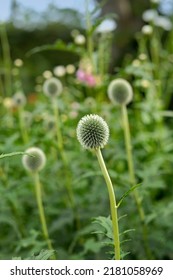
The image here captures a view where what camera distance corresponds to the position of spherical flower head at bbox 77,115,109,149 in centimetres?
122

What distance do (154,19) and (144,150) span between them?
35.6 inches

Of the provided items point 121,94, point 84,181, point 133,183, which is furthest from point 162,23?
point 133,183

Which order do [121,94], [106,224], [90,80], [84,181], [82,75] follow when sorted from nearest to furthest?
1. [106,224]
2. [121,94]
3. [84,181]
4. [90,80]
5. [82,75]

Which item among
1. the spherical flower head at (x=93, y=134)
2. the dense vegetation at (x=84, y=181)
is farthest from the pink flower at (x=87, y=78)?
the spherical flower head at (x=93, y=134)

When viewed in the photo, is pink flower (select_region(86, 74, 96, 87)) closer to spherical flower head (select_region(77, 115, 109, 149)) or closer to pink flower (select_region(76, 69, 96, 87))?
pink flower (select_region(76, 69, 96, 87))

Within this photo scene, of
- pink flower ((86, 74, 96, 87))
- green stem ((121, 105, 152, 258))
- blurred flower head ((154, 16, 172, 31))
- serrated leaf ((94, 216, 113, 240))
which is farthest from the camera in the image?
blurred flower head ((154, 16, 172, 31))

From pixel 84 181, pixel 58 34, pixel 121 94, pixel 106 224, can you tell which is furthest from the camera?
pixel 58 34

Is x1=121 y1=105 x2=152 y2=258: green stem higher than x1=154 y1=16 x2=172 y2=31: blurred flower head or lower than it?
lower

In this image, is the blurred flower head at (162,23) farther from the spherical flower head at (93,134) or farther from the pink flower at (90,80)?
the spherical flower head at (93,134)

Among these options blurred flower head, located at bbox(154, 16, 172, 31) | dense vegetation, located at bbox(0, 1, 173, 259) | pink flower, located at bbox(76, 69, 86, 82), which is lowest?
dense vegetation, located at bbox(0, 1, 173, 259)

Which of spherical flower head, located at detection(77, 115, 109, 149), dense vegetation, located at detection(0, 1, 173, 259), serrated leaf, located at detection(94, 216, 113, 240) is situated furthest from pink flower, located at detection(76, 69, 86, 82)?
serrated leaf, located at detection(94, 216, 113, 240)

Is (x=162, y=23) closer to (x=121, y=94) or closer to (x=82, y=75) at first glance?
(x=82, y=75)

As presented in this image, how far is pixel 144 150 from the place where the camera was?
2.27 m

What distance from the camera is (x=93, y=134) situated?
124 centimetres
